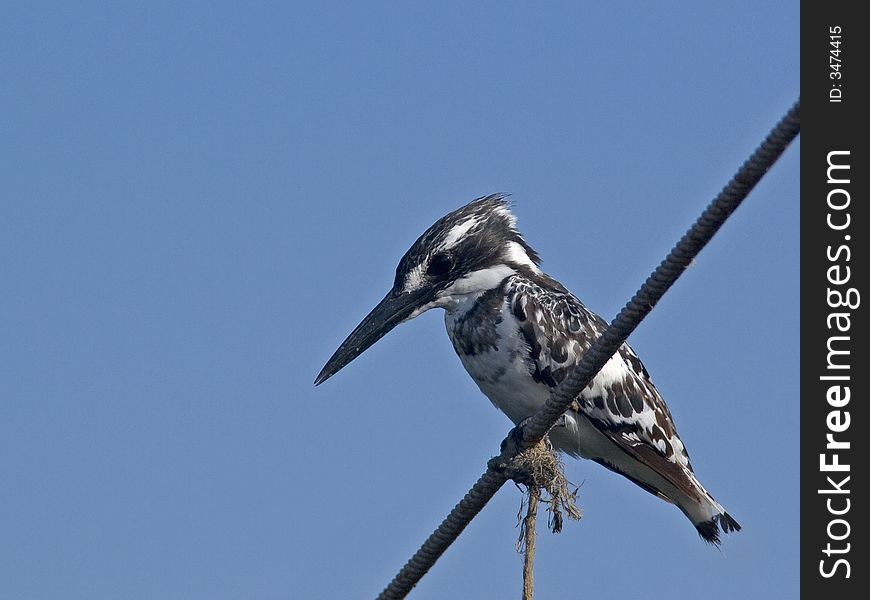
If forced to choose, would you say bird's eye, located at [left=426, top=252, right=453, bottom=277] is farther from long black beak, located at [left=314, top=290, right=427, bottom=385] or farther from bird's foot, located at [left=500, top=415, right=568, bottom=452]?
bird's foot, located at [left=500, top=415, right=568, bottom=452]

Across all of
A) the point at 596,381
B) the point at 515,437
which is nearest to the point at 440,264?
the point at 596,381

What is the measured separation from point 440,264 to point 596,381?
1197 millimetres

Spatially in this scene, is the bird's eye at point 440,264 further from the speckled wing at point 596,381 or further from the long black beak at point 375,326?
the speckled wing at point 596,381

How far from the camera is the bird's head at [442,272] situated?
313 inches

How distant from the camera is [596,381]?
7645mm

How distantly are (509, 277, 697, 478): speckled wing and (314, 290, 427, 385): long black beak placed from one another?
0.66 metres

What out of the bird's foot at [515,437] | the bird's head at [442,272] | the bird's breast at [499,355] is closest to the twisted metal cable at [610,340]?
the bird's foot at [515,437]

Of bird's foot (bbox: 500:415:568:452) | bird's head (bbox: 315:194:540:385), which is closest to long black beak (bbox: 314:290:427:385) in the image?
bird's head (bbox: 315:194:540:385)

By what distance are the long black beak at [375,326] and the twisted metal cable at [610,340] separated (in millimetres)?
1849

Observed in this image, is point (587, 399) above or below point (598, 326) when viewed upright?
below

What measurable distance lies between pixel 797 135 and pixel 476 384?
4307 millimetres
